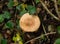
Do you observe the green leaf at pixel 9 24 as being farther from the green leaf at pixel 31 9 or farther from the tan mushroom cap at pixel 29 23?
the green leaf at pixel 31 9

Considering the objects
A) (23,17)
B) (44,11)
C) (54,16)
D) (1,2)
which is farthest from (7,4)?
(54,16)

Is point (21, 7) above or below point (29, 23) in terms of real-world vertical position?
above

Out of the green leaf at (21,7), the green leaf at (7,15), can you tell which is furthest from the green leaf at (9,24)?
the green leaf at (21,7)

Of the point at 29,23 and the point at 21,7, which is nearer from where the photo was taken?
the point at 29,23

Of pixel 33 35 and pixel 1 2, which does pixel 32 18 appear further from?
pixel 1 2

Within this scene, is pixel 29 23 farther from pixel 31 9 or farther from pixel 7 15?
pixel 7 15

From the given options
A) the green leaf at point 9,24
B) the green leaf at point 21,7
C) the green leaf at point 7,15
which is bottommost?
the green leaf at point 9,24

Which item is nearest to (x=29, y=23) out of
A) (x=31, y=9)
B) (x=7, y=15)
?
(x=31, y=9)

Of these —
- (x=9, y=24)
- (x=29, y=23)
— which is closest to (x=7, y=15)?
(x=9, y=24)
